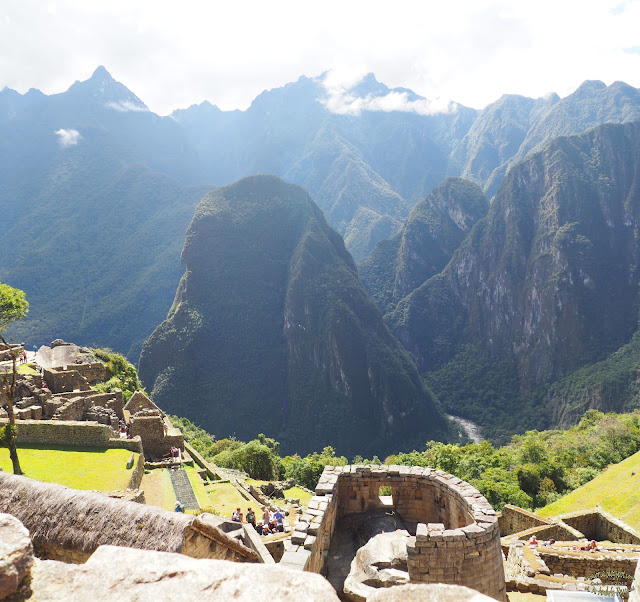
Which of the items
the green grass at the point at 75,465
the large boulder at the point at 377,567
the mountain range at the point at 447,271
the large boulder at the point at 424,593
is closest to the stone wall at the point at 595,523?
the large boulder at the point at 377,567

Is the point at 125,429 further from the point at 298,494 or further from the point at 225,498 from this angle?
the point at 298,494

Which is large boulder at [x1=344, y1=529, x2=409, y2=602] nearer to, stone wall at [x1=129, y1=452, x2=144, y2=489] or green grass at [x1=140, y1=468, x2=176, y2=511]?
green grass at [x1=140, y1=468, x2=176, y2=511]

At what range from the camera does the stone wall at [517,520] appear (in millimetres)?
22622

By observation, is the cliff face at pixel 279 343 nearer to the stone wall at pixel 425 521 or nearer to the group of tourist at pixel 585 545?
the group of tourist at pixel 585 545

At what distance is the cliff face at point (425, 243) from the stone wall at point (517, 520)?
152 metres

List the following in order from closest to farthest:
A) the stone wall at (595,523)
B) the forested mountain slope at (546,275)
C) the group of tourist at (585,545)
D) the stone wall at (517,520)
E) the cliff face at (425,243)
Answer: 1. the group of tourist at (585,545)
2. the stone wall at (595,523)
3. the stone wall at (517,520)
4. the forested mountain slope at (546,275)
5. the cliff face at (425,243)

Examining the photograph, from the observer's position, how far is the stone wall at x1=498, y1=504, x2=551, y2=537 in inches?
891

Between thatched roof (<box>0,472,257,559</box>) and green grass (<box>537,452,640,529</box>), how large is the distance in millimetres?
24122

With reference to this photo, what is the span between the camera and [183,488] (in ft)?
67.8

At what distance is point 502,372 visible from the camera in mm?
137000

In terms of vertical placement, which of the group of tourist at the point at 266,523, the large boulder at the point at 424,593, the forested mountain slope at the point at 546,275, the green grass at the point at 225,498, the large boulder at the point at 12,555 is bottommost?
the green grass at the point at 225,498

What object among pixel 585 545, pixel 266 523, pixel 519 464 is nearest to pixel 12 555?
pixel 266 523

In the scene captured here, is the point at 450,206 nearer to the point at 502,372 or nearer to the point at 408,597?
the point at 502,372

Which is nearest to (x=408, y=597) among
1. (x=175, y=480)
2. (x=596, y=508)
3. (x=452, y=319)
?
(x=175, y=480)
